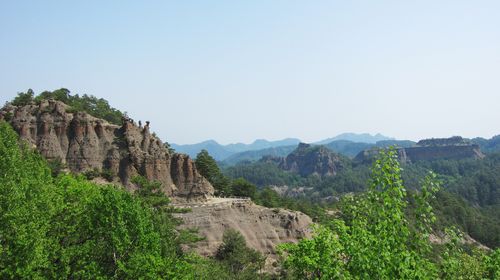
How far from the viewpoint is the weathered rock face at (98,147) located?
227ft

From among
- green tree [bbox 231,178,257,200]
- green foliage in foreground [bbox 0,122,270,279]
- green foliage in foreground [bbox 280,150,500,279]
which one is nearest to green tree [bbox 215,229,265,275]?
green foliage in foreground [bbox 0,122,270,279]

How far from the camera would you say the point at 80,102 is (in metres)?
94.2

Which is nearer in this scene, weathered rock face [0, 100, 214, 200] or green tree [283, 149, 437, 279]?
green tree [283, 149, 437, 279]

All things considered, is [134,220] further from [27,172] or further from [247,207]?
[247,207]

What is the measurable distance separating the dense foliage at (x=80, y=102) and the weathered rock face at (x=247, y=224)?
3018 cm

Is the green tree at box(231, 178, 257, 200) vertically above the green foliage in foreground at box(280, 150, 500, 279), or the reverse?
the green foliage in foreground at box(280, 150, 500, 279)

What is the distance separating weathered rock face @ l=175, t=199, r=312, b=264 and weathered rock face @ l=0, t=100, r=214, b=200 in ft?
20.0

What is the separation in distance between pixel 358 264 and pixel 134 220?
19341mm

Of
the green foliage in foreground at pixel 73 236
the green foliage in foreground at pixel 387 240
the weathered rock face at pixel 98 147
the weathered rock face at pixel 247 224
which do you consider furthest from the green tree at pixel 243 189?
the green foliage in foreground at pixel 387 240

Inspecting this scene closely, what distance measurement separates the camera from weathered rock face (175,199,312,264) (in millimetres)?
64381

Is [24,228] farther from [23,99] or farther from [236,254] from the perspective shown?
[23,99]

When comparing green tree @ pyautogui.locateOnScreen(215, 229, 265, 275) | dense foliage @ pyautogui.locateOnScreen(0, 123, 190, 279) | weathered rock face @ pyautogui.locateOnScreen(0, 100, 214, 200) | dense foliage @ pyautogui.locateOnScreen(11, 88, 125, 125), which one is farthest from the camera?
dense foliage @ pyautogui.locateOnScreen(11, 88, 125, 125)

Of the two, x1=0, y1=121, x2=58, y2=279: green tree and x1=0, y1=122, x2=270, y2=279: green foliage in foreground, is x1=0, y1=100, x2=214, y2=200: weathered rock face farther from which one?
x1=0, y1=121, x2=58, y2=279: green tree

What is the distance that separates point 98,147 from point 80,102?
1068 inches
